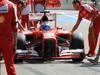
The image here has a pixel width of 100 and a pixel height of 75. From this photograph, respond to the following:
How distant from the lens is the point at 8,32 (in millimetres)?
9352

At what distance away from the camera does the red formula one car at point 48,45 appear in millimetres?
13203

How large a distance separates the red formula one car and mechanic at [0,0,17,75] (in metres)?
3.78

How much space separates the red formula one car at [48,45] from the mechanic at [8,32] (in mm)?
3776

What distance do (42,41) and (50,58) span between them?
19.2 inches

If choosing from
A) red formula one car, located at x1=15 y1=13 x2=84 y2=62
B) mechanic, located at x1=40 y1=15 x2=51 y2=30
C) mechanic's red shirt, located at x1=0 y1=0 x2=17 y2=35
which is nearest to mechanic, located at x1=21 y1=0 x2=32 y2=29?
mechanic, located at x1=40 y1=15 x2=51 y2=30

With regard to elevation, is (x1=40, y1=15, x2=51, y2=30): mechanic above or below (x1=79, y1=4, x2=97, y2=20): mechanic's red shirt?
below

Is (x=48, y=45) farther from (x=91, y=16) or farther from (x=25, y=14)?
(x=25, y=14)

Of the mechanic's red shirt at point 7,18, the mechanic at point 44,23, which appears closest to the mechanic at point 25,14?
Result: the mechanic at point 44,23

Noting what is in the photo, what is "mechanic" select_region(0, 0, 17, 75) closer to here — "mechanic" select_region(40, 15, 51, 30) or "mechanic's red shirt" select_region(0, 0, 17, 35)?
"mechanic's red shirt" select_region(0, 0, 17, 35)

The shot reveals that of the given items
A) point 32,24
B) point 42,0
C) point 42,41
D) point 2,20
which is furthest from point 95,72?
point 42,0

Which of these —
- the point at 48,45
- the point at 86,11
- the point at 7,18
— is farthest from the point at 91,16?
the point at 7,18

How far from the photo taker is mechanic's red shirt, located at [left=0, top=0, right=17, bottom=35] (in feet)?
30.7

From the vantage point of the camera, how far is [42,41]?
13.2 metres

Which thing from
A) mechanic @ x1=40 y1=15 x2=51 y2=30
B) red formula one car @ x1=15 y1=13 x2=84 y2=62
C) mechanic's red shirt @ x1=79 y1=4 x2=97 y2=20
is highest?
mechanic's red shirt @ x1=79 y1=4 x2=97 y2=20
